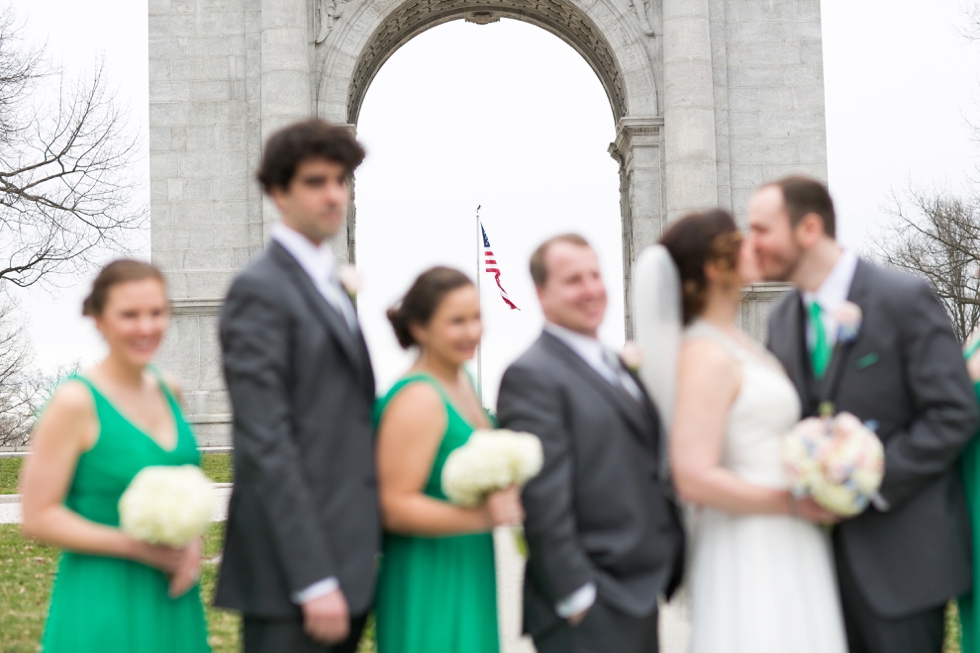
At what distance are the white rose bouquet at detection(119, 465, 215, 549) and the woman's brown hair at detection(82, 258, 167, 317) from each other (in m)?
0.66

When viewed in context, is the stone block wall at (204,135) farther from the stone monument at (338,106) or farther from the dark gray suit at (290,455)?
the dark gray suit at (290,455)

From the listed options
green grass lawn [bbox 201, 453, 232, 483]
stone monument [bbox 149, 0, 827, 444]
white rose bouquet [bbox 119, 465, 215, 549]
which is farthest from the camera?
stone monument [bbox 149, 0, 827, 444]

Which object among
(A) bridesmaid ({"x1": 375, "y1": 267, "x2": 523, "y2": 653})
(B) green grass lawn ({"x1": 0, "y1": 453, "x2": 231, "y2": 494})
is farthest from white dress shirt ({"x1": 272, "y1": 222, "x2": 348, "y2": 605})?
(B) green grass lawn ({"x1": 0, "y1": 453, "x2": 231, "y2": 494})

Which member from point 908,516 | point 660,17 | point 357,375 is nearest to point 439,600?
point 357,375

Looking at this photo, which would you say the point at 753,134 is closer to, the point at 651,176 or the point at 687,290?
the point at 651,176

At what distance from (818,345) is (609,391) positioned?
98 cm

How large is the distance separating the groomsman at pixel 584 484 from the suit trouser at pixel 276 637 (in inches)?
32.4

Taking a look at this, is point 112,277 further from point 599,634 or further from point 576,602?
point 599,634

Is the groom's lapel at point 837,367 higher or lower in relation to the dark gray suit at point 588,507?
higher

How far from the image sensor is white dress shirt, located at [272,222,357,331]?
13.3 ft

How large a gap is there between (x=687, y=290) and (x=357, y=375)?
4.30ft

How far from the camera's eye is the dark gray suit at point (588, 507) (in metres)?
3.91

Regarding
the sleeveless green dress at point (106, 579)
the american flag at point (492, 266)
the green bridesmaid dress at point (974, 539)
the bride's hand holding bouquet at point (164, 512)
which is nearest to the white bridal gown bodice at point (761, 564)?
the green bridesmaid dress at point (974, 539)

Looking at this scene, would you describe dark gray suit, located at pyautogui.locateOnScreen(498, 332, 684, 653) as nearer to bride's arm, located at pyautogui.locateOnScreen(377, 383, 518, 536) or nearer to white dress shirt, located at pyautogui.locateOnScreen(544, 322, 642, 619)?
white dress shirt, located at pyautogui.locateOnScreen(544, 322, 642, 619)
